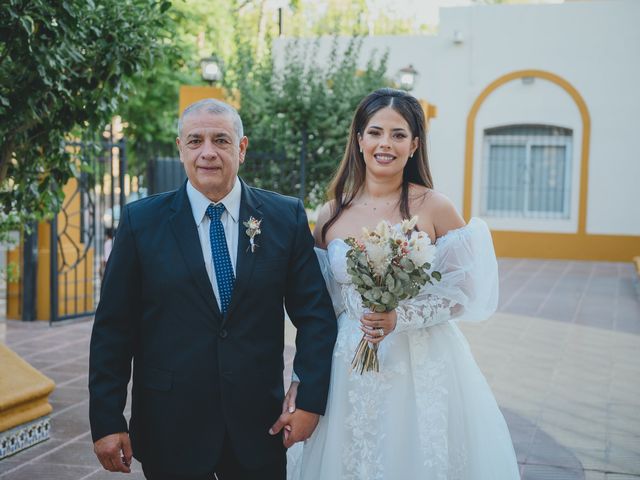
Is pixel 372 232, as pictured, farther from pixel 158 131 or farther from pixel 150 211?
pixel 158 131

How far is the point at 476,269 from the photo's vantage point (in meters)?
3.44

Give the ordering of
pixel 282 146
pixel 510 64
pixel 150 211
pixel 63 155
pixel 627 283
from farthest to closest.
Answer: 1. pixel 510 64
2. pixel 627 283
3. pixel 282 146
4. pixel 63 155
5. pixel 150 211

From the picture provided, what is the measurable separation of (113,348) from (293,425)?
2.32 feet

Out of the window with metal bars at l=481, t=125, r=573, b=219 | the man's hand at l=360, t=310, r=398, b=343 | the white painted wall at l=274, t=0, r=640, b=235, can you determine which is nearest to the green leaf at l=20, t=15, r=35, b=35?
the man's hand at l=360, t=310, r=398, b=343

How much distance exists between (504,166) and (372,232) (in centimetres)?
1569

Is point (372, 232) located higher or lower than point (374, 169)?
lower

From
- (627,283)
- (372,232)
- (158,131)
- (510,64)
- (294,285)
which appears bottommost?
(627,283)

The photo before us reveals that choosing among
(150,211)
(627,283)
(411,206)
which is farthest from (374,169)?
(627,283)

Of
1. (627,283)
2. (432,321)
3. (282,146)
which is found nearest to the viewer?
(432,321)

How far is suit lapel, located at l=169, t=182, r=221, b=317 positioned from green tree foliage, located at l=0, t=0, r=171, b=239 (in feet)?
6.57

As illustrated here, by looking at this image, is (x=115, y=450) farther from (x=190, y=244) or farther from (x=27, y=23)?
(x=27, y=23)

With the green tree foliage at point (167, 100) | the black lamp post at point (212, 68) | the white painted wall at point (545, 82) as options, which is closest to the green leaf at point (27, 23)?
the black lamp post at point (212, 68)

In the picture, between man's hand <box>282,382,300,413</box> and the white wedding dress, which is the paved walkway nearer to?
the white wedding dress

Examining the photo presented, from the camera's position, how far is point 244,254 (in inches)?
116
